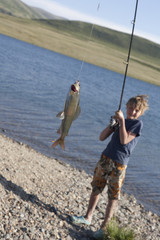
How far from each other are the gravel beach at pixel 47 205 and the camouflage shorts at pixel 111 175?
106cm

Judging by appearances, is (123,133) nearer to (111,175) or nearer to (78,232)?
(111,175)

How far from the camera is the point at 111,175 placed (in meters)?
5.59

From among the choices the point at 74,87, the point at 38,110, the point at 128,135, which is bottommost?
the point at 38,110

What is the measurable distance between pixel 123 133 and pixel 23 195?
259 cm

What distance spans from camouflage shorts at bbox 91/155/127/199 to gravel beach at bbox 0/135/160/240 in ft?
3.46

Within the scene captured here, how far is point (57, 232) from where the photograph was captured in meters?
5.78

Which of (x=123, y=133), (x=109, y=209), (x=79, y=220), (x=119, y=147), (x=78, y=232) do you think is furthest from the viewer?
(x=79, y=220)

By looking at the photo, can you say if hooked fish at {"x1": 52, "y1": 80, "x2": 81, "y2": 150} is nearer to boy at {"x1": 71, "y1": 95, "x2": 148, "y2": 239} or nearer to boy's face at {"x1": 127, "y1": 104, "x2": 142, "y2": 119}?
boy at {"x1": 71, "y1": 95, "x2": 148, "y2": 239}

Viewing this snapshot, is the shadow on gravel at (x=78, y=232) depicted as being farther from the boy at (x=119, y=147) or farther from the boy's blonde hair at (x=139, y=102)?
the boy's blonde hair at (x=139, y=102)

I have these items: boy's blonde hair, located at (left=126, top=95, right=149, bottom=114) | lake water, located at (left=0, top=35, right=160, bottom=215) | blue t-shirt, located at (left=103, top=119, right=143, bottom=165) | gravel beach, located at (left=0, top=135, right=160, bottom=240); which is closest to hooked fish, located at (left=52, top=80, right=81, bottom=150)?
blue t-shirt, located at (left=103, top=119, right=143, bottom=165)

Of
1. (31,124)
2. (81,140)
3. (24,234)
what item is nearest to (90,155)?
(81,140)

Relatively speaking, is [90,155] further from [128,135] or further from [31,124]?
[128,135]

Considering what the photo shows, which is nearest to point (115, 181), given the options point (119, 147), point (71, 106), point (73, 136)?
point (119, 147)

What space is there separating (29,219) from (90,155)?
7517mm
